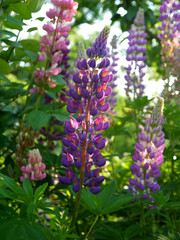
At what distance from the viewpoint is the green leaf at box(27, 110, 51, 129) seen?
6.07 ft

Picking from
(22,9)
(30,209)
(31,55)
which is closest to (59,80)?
(31,55)

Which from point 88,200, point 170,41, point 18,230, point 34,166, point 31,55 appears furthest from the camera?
point 170,41

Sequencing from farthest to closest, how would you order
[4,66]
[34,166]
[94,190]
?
[4,66], [34,166], [94,190]

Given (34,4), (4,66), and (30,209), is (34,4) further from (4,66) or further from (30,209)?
(30,209)

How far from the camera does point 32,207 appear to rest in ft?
4.26

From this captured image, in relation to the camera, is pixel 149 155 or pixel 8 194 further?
pixel 149 155

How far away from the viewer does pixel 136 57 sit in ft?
11.8

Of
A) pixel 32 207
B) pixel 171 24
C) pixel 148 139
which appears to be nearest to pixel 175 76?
pixel 171 24

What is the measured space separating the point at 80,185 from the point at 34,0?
135cm

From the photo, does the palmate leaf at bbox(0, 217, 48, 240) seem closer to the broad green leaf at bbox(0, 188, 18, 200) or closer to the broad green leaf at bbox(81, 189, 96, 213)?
the broad green leaf at bbox(0, 188, 18, 200)

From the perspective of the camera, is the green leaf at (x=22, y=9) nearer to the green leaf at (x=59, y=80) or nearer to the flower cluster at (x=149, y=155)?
the green leaf at (x=59, y=80)

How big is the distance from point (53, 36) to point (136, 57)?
1.60 meters

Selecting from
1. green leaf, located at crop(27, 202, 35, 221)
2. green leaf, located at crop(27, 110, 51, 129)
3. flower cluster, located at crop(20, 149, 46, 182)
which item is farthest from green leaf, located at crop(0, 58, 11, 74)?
green leaf, located at crop(27, 202, 35, 221)

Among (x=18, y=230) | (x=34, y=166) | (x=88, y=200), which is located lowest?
(x=18, y=230)
